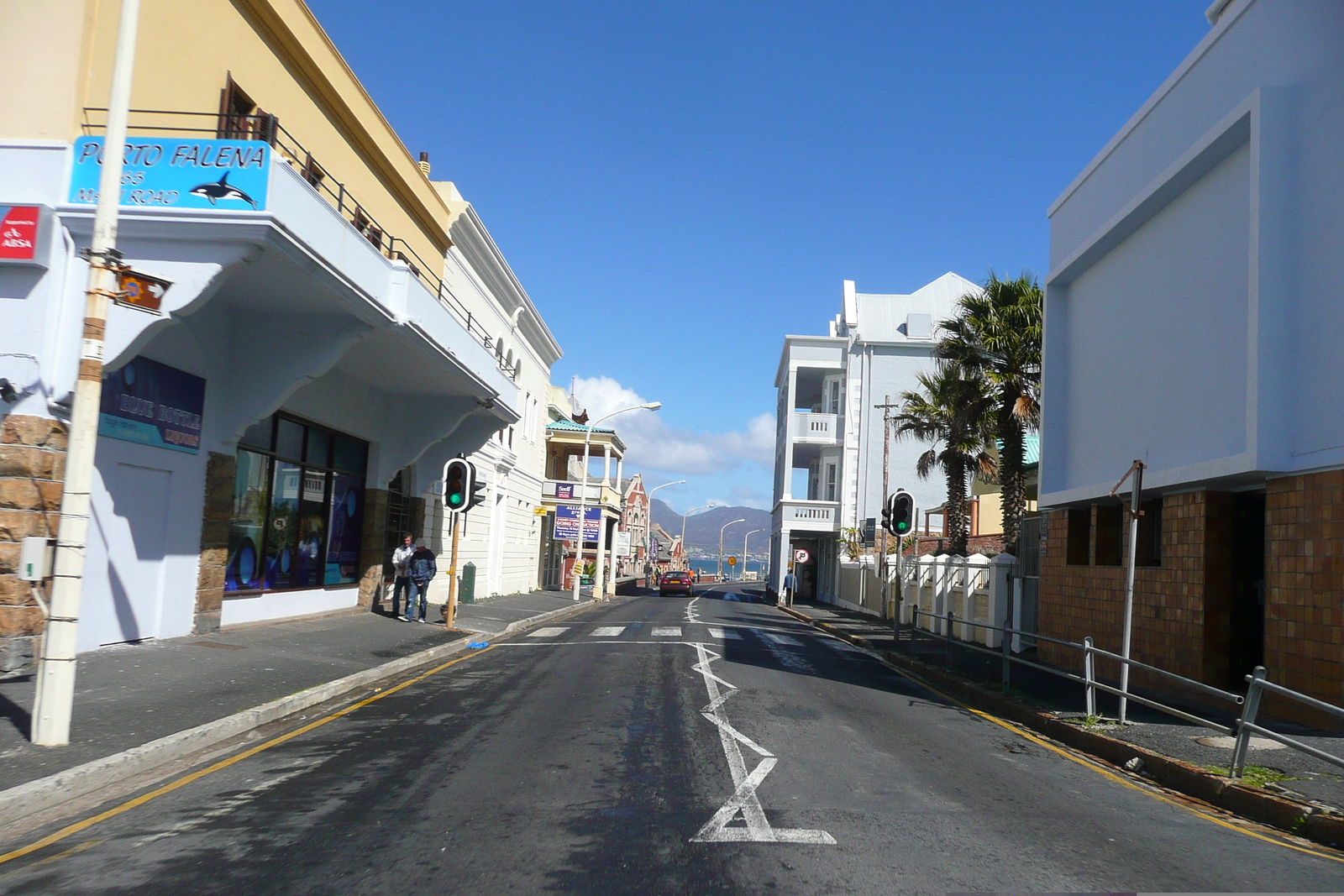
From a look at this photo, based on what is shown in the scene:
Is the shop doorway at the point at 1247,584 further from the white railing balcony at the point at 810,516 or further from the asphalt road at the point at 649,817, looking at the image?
the white railing balcony at the point at 810,516

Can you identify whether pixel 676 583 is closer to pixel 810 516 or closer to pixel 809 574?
pixel 810 516

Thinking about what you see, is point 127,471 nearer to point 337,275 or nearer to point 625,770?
point 337,275

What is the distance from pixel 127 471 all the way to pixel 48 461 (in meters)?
1.79

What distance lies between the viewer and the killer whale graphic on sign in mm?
10430

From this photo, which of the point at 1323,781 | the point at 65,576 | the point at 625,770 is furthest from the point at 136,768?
the point at 1323,781

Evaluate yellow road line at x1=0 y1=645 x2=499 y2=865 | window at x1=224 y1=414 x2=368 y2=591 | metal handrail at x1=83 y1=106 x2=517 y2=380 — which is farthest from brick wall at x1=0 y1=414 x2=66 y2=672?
window at x1=224 y1=414 x2=368 y2=591

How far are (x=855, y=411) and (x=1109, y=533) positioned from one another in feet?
101

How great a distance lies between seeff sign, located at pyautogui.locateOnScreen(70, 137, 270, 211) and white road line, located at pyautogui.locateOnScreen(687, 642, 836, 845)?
748 centimetres

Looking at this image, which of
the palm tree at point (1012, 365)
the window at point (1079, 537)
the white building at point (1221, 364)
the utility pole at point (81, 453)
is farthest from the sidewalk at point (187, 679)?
the palm tree at point (1012, 365)

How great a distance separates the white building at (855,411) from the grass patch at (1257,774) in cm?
3746

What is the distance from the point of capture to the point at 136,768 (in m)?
6.93

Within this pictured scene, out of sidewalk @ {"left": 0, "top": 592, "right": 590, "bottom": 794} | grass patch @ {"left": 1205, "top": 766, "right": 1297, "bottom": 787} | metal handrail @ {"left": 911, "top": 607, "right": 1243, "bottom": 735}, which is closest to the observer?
sidewalk @ {"left": 0, "top": 592, "right": 590, "bottom": 794}

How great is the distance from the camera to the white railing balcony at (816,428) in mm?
47219

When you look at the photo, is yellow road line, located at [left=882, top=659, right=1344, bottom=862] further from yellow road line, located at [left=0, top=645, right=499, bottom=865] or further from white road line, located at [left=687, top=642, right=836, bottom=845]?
yellow road line, located at [left=0, top=645, right=499, bottom=865]
